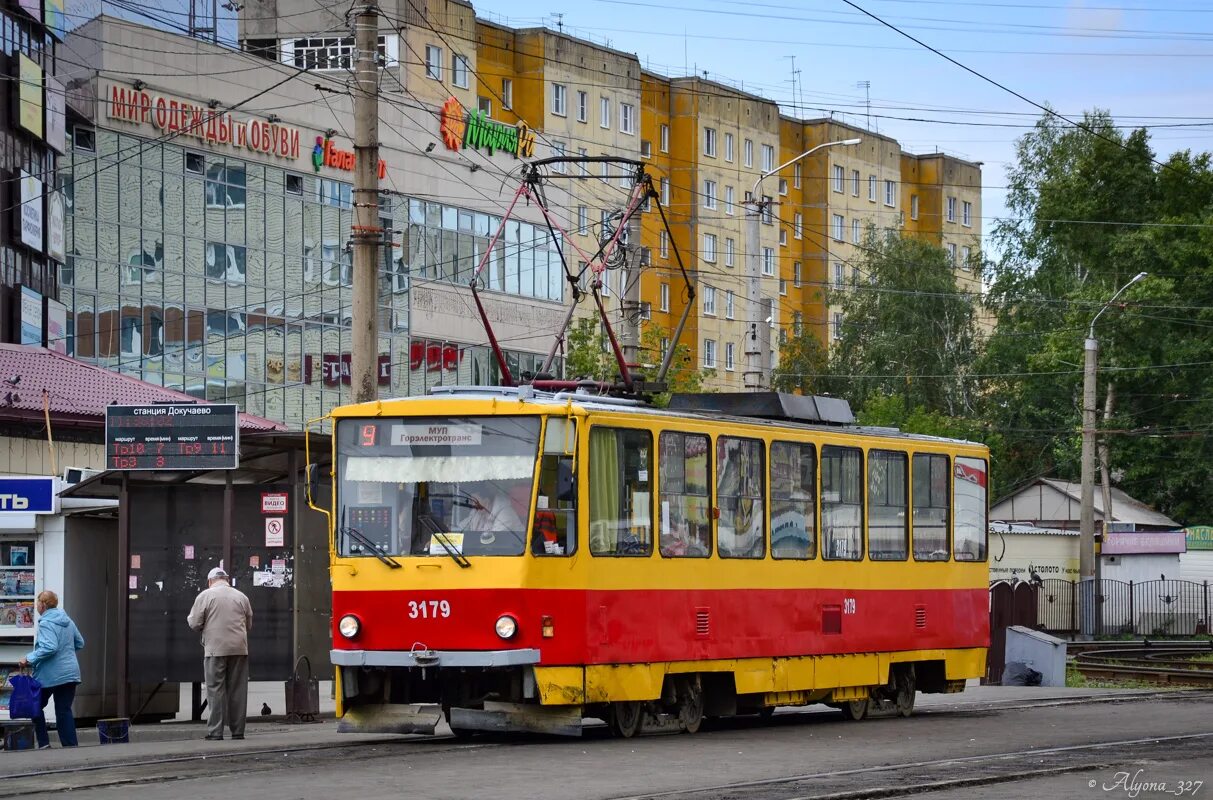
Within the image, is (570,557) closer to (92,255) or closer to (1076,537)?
(92,255)

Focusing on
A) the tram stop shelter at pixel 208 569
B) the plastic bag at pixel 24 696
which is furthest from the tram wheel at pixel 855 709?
the plastic bag at pixel 24 696

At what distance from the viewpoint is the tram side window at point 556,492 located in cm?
1608

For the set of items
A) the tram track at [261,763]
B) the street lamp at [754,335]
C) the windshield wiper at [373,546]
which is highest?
the street lamp at [754,335]

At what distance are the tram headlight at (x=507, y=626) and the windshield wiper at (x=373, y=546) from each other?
1.03 metres

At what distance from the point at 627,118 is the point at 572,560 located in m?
69.7

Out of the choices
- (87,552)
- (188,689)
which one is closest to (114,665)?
(87,552)

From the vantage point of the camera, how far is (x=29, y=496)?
66.5ft

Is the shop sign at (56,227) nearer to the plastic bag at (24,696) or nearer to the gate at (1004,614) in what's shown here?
the gate at (1004,614)

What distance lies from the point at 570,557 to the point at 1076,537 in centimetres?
4296

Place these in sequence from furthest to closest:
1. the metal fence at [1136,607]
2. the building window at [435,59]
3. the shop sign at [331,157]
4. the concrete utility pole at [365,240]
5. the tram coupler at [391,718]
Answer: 1. the building window at [435,59]
2. the shop sign at [331,157]
3. the metal fence at [1136,607]
4. the concrete utility pole at [365,240]
5. the tram coupler at [391,718]

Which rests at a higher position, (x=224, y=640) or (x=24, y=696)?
(x=224, y=640)

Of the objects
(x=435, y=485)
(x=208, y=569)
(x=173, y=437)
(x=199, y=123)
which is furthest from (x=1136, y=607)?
(x=435, y=485)

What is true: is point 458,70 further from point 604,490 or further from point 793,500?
point 604,490

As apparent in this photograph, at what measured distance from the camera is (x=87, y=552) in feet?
68.8
